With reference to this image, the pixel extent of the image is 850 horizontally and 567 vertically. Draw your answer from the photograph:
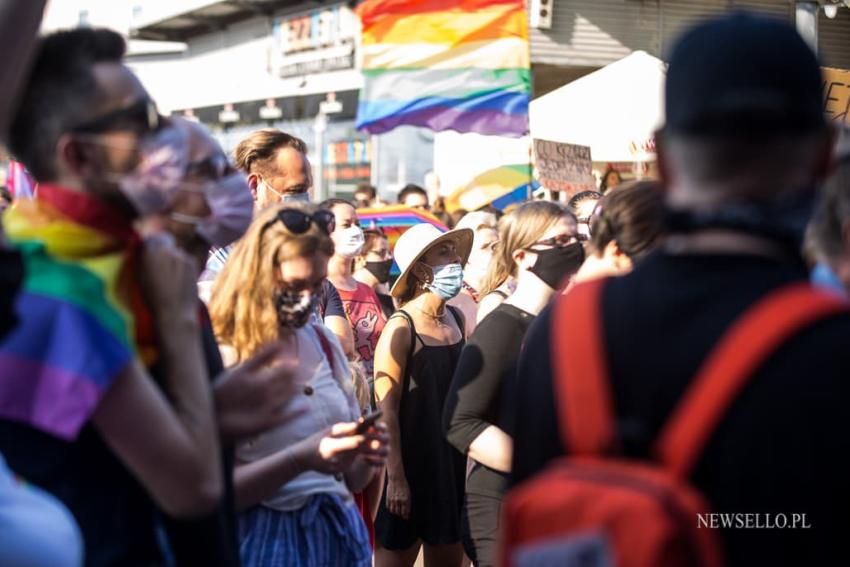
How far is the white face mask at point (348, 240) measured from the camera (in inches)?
290

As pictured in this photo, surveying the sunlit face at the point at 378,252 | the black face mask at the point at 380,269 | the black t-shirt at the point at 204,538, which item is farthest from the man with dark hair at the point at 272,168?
the sunlit face at the point at 378,252

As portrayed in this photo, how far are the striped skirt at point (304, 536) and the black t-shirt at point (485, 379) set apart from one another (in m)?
0.84

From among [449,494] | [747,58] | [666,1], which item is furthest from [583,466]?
[666,1]

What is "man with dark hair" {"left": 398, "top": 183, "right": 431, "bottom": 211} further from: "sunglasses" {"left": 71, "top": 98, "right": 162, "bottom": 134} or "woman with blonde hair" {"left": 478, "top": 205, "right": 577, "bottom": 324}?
"sunglasses" {"left": 71, "top": 98, "right": 162, "bottom": 134}

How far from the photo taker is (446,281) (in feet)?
21.0

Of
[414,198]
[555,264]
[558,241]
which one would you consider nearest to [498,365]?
[555,264]

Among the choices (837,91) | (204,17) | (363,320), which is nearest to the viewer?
(363,320)

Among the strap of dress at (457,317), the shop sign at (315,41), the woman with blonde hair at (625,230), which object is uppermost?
the shop sign at (315,41)

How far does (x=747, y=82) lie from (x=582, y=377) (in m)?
0.54

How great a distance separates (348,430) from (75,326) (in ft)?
5.35

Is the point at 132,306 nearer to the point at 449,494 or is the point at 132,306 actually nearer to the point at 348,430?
the point at 348,430

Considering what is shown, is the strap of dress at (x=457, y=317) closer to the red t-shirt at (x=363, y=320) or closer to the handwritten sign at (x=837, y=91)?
the red t-shirt at (x=363, y=320)

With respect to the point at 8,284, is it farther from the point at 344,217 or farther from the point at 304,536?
the point at 344,217

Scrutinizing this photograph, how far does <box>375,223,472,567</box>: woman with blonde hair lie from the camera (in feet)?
20.0
